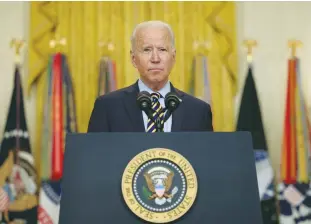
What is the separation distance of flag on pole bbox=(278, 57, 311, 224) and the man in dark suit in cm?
312

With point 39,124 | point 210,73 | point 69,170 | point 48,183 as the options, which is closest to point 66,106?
point 39,124

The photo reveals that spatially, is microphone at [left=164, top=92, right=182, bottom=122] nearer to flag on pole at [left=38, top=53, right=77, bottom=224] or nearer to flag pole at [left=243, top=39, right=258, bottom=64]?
flag on pole at [left=38, top=53, right=77, bottom=224]

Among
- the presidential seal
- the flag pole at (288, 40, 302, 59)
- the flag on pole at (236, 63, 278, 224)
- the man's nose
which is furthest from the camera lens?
the flag pole at (288, 40, 302, 59)

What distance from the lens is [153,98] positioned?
2.13 meters

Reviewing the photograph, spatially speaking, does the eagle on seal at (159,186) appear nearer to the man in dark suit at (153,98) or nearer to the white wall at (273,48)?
the man in dark suit at (153,98)

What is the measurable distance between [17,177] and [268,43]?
3197 mm

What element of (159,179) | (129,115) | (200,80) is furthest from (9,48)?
(159,179)

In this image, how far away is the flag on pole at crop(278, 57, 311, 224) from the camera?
511cm

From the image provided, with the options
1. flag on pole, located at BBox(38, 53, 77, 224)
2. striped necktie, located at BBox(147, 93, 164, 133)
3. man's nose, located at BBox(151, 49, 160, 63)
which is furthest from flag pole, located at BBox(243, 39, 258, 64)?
striped necktie, located at BBox(147, 93, 164, 133)

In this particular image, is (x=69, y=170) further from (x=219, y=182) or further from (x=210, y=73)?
(x=210, y=73)

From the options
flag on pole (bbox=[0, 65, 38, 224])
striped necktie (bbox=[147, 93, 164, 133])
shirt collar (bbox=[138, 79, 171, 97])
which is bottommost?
flag on pole (bbox=[0, 65, 38, 224])

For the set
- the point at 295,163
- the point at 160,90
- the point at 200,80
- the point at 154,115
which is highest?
the point at 200,80

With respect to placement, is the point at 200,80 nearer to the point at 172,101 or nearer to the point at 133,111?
the point at 133,111

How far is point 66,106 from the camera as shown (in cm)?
528
